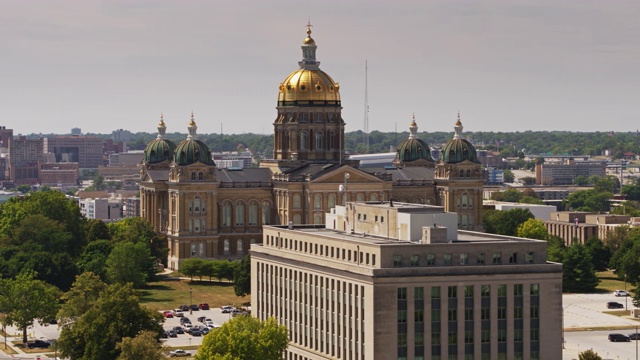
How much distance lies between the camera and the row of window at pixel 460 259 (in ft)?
497

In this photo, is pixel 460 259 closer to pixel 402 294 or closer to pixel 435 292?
pixel 435 292

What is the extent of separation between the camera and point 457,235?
6393 inches

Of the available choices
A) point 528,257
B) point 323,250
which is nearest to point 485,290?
point 528,257

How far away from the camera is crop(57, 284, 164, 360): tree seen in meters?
172

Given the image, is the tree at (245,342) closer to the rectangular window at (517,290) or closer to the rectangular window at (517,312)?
the rectangular window at (517,312)

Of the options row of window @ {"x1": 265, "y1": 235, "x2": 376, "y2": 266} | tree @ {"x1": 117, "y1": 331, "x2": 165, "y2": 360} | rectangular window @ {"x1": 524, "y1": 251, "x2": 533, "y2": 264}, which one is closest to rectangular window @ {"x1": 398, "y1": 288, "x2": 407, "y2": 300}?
row of window @ {"x1": 265, "y1": 235, "x2": 376, "y2": 266}

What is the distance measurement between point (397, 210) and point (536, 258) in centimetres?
1451

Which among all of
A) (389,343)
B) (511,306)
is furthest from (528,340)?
(389,343)

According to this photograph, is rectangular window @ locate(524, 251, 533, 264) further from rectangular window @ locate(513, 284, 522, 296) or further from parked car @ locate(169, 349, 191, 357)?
parked car @ locate(169, 349, 191, 357)

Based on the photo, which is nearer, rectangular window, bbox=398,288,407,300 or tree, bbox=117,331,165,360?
rectangular window, bbox=398,288,407,300

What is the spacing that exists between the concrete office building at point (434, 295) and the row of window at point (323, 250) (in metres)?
0.17

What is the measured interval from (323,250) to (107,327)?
24.5 metres

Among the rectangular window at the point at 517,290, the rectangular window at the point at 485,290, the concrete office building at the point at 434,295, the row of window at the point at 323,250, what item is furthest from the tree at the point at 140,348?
the rectangular window at the point at 517,290

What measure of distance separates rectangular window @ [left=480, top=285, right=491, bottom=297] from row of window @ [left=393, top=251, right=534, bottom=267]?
2176 mm
